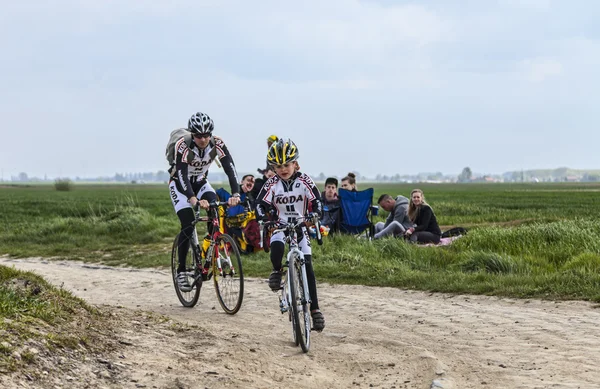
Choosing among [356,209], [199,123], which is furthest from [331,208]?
[199,123]

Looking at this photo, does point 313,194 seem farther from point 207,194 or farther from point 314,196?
point 207,194

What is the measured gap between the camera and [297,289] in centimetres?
684

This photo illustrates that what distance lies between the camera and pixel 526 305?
28.7ft

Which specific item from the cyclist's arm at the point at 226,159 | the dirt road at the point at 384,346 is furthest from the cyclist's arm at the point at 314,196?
the cyclist's arm at the point at 226,159

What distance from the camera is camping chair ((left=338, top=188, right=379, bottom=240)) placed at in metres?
15.6

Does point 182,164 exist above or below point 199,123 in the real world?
below

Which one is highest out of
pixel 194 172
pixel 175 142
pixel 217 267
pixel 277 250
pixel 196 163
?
pixel 175 142

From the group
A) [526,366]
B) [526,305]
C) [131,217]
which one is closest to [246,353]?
[526,366]

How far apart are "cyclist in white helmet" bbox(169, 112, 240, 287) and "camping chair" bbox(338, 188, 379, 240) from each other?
6834 millimetres

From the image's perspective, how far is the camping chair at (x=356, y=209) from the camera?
15.6 metres

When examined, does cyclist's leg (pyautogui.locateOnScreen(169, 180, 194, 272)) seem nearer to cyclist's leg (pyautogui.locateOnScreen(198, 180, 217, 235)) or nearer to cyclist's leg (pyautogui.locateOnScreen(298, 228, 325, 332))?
cyclist's leg (pyautogui.locateOnScreen(198, 180, 217, 235))

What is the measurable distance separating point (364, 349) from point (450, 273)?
4.75 meters

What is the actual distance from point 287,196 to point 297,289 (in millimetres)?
1019

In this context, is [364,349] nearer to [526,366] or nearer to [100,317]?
[526,366]
